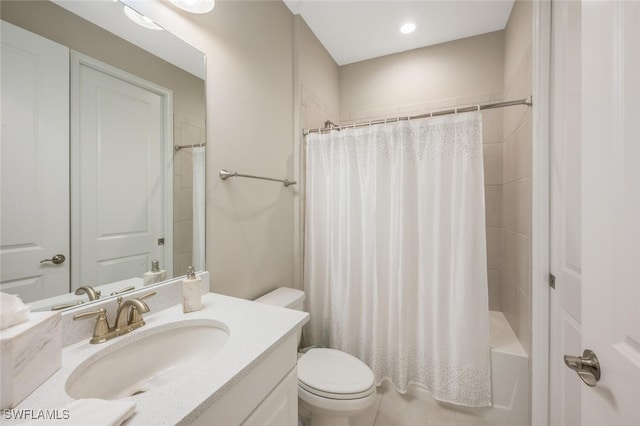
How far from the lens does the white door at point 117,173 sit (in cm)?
78

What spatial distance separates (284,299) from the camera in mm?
1506

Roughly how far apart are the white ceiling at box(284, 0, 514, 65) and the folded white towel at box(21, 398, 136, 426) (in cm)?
221

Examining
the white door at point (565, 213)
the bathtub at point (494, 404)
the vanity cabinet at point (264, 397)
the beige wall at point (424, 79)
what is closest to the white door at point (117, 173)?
the vanity cabinet at point (264, 397)

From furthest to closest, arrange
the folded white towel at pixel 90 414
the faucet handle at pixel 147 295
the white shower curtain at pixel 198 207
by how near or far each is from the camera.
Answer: the white shower curtain at pixel 198 207
the faucet handle at pixel 147 295
the folded white towel at pixel 90 414

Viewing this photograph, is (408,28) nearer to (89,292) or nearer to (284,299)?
(284,299)

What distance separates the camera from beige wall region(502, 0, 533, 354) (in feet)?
4.43

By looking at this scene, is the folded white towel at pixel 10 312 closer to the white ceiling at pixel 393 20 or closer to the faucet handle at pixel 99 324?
the faucet handle at pixel 99 324

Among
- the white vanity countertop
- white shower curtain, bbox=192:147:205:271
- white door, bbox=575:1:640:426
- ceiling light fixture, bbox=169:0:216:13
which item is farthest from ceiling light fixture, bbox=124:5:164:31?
white door, bbox=575:1:640:426

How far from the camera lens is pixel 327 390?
3.85 feet

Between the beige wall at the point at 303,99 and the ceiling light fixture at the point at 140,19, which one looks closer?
the ceiling light fixture at the point at 140,19

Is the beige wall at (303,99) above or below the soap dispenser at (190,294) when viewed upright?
above

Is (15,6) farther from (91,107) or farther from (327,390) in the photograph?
(327,390)

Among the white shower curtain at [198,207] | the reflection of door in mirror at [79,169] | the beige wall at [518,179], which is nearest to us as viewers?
the reflection of door in mirror at [79,169]

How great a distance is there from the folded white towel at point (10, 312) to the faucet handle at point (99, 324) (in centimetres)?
21
